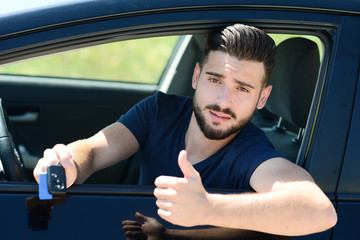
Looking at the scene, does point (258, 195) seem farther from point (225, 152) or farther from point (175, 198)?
point (225, 152)

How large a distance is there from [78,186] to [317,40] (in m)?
0.93

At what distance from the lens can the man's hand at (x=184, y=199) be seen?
138 cm

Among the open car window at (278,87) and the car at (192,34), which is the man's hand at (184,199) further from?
the open car window at (278,87)

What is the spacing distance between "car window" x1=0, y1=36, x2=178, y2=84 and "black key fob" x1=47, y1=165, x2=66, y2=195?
4457mm

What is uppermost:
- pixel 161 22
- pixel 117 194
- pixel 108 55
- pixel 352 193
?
pixel 108 55

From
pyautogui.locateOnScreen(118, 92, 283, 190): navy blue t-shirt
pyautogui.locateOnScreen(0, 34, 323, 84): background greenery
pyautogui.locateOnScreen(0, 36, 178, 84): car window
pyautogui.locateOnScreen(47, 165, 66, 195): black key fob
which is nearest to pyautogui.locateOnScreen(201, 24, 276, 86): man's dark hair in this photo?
pyautogui.locateOnScreen(118, 92, 283, 190): navy blue t-shirt

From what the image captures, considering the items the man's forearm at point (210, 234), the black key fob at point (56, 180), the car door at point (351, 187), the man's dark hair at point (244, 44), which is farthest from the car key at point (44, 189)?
the car door at point (351, 187)

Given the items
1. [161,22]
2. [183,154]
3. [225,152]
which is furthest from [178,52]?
[183,154]

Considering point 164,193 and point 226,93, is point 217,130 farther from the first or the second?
point 164,193

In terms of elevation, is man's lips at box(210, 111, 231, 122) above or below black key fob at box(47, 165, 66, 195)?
above

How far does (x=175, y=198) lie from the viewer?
1379mm

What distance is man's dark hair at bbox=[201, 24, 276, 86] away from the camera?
167 cm

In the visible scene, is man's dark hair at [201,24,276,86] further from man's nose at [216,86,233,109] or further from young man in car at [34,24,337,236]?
man's nose at [216,86,233,109]

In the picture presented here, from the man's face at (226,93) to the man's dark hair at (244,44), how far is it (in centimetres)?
2
